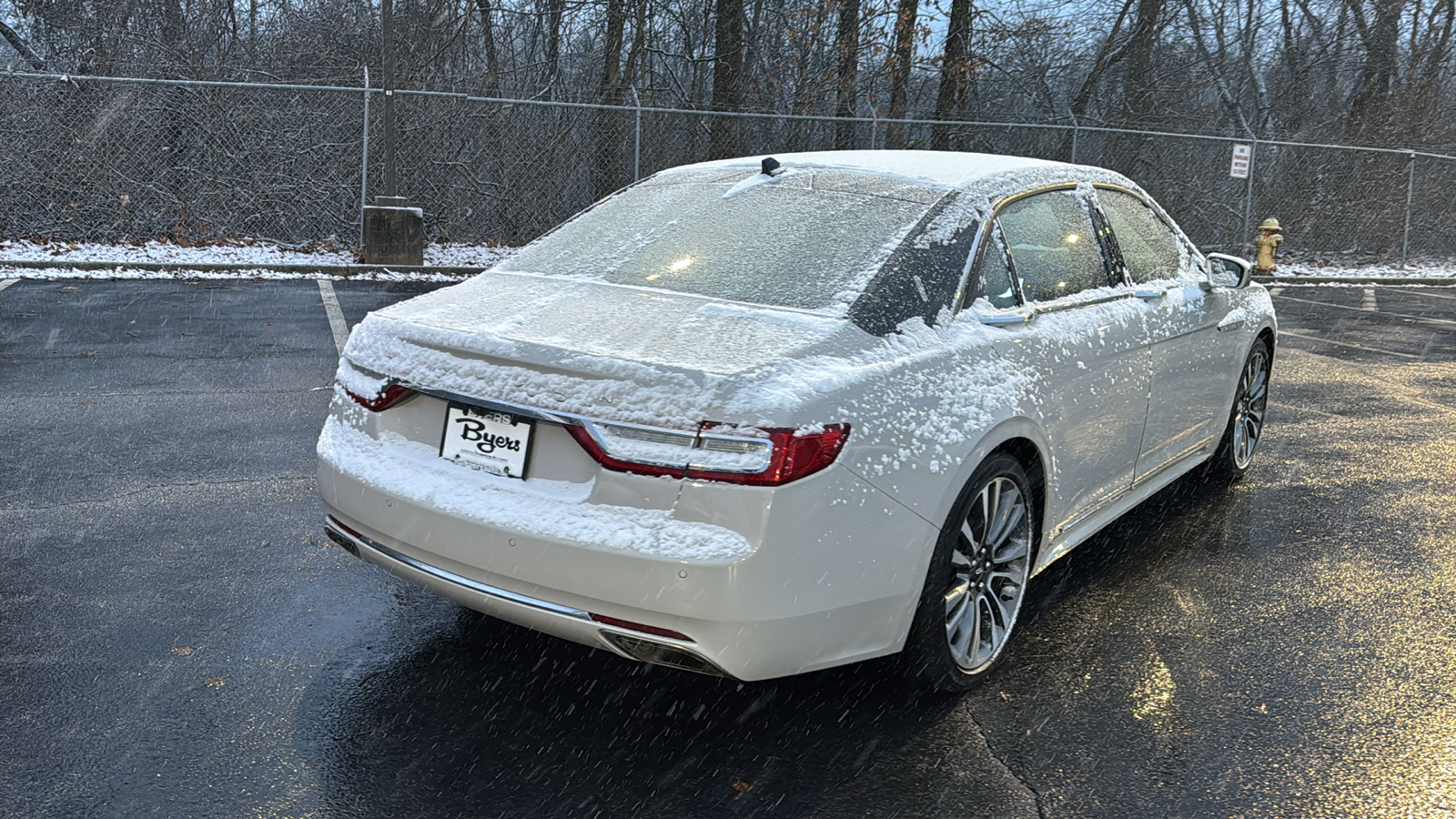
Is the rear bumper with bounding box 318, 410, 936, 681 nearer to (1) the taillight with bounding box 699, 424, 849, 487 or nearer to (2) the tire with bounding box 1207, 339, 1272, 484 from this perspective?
(1) the taillight with bounding box 699, 424, 849, 487

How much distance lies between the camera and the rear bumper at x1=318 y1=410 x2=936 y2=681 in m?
2.71

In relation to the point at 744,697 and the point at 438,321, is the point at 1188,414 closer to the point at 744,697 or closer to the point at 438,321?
the point at 744,697

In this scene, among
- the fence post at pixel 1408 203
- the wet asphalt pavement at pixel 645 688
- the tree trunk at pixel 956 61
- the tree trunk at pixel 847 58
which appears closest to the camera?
the wet asphalt pavement at pixel 645 688

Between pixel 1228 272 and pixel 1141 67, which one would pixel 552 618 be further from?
pixel 1141 67

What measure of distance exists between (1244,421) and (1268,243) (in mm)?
12272

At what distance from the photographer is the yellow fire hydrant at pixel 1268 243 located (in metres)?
16.8

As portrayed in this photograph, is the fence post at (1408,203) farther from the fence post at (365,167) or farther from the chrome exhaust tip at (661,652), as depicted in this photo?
the chrome exhaust tip at (661,652)

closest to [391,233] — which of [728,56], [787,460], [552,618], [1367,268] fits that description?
[728,56]

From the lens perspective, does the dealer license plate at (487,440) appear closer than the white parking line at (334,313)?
Yes

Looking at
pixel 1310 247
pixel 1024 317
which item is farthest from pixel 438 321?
pixel 1310 247

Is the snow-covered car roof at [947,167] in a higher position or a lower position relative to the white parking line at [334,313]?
higher

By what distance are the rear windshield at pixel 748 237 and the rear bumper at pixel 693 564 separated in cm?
72

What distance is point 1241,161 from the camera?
1723cm

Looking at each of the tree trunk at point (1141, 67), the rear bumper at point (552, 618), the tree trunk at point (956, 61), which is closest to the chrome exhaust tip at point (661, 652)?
the rear bumper at point (552, 618)
